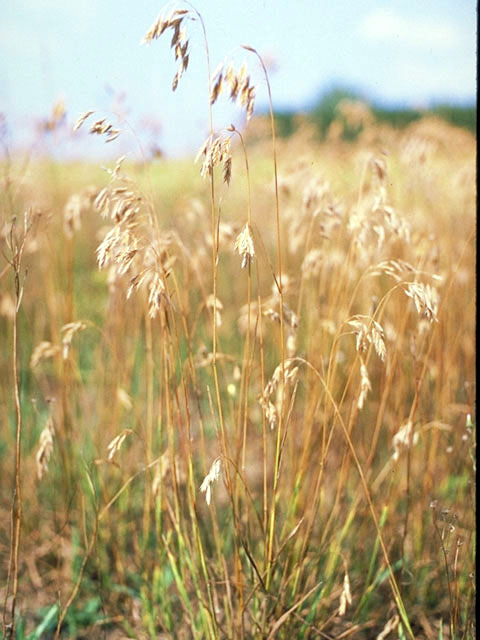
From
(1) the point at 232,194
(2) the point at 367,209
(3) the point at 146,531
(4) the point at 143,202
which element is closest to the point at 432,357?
(2) the point at 367,209

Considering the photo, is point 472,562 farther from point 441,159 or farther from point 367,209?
point 441,159

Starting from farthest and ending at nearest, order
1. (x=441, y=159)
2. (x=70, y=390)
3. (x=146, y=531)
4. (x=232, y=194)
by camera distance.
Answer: (x=232, y=194)
(x=441, y=159)
(x=70, y=390)
(x=146, y=531)

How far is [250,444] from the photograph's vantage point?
238cm

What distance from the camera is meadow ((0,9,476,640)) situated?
113cm

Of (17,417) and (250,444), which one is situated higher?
(17,417)

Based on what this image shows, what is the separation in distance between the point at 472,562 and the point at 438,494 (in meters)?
0.44

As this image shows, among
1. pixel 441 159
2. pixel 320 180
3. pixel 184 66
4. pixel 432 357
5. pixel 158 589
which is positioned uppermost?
pixel 184 66

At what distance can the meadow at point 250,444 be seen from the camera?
1126 millimetres

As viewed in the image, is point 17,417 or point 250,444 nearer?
point 17,417

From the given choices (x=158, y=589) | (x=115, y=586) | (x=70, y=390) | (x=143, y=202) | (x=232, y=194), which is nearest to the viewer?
(x=143, y=202)

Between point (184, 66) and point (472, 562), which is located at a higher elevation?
point (184, 66)

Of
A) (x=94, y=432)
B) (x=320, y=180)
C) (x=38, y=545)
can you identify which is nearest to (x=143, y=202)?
(x=320, y=180)

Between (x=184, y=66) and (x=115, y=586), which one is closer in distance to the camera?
(x=184, y=66)

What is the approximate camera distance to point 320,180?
146cm
